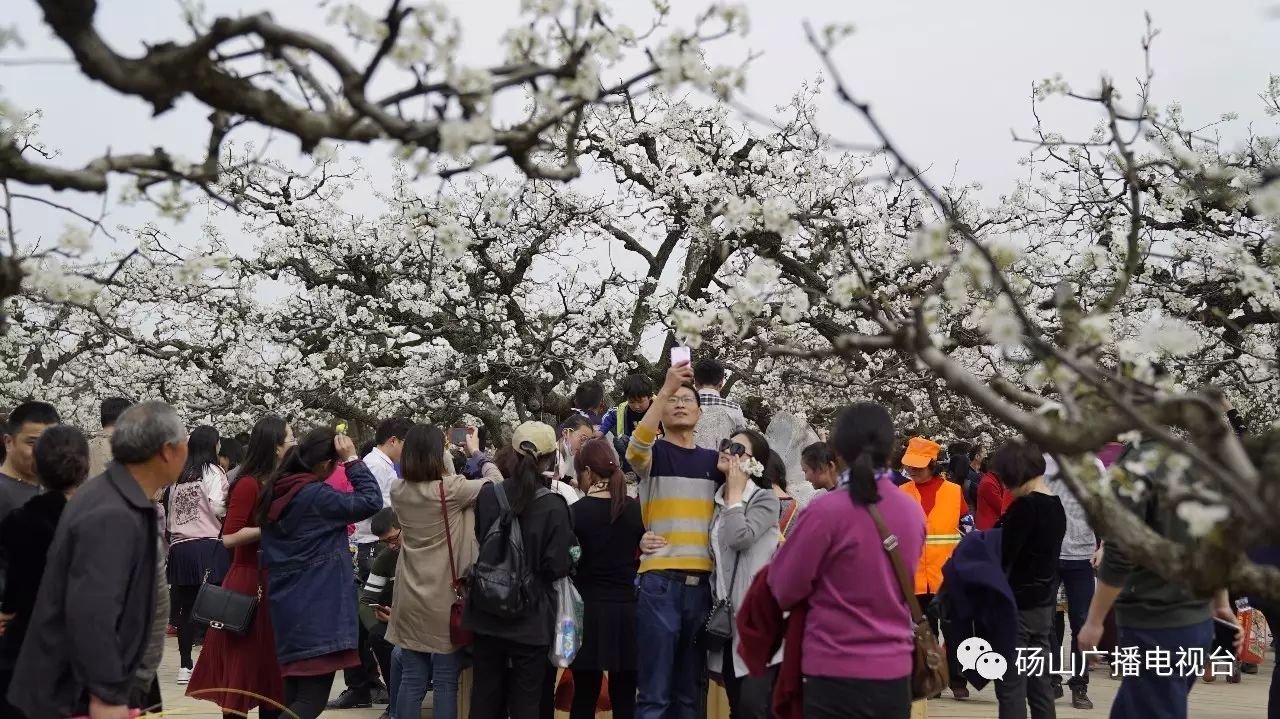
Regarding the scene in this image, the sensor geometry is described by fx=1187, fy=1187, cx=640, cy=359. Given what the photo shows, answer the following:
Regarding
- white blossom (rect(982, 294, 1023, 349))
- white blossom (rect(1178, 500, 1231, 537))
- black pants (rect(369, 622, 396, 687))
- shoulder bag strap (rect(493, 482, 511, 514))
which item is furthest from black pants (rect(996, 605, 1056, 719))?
white blossom (rect(1178, 500, 1231, 537))

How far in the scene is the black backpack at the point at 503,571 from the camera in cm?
562

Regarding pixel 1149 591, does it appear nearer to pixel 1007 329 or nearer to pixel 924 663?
pixel 924 663

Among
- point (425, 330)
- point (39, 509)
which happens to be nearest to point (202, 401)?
point (425, 330)

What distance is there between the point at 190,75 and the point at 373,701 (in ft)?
22.2

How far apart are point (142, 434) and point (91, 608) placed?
1.97 feet

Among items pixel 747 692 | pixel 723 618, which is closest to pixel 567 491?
pixel 723 618

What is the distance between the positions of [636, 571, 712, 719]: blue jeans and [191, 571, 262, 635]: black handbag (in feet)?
6.49

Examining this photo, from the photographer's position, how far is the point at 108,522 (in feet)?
12.4

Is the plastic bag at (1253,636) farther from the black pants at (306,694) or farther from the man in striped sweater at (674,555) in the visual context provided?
the black pants at (306,694)

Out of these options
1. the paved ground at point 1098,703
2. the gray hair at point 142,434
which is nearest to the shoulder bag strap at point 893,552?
the gray hair at point 142,434

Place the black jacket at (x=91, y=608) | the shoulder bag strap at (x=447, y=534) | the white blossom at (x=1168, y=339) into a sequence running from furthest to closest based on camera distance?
the shoulder bag strap at (x=447, y=534) < the black jacket at (x=91, y=608) < the white blossom at (x=1168, y=339)

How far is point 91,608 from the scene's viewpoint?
12.1 feet

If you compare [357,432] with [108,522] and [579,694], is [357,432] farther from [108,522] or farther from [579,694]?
[108,522]

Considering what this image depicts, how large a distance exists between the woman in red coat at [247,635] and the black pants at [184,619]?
11.8ft
